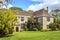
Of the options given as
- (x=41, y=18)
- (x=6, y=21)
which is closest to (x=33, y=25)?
(x=41, y=18)

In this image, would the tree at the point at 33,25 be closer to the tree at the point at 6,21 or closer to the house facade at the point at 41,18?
the house facade at the point at 41,18

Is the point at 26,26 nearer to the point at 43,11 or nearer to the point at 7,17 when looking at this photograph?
the point at 43,11

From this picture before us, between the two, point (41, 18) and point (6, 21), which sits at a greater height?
point (41, 18)

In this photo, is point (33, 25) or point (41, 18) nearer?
point (33, 25)

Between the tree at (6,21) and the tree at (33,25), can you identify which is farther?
the tree at (33,25)

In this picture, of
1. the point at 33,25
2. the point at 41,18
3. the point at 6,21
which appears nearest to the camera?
the point at 6,21

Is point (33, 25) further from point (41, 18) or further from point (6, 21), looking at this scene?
point (6, 21)

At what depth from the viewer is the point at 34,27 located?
59.6 m

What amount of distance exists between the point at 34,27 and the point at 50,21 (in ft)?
29.4

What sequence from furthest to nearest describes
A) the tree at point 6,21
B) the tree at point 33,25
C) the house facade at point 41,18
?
the house facade at point 41,18 → the tree at point 33,25 → the tree at point 6,21

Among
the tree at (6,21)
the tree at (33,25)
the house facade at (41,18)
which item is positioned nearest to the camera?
the tree at (6,21)

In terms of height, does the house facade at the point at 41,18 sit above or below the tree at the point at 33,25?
above

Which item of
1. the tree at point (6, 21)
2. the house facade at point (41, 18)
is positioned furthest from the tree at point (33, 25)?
the tree at point (6, 21)

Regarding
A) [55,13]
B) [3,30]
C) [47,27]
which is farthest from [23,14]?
[55,13]
